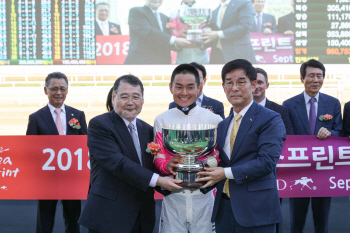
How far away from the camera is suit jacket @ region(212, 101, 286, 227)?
190 cm

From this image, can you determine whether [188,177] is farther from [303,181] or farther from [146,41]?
[146,41]

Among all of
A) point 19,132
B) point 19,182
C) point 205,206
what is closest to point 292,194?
point 205,206

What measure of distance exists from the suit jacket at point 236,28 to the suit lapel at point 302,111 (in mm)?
7936

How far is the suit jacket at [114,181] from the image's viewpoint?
6.60 ft

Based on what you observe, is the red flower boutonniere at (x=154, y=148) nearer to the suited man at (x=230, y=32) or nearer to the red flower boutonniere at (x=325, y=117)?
the red flower boutonniere at (x=325, y=117)

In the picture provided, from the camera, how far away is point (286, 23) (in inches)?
429

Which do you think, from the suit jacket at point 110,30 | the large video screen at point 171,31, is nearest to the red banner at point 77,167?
the large video screen at point 171,31

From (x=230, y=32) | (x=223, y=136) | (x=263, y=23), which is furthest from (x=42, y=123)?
(x=263, y=23)

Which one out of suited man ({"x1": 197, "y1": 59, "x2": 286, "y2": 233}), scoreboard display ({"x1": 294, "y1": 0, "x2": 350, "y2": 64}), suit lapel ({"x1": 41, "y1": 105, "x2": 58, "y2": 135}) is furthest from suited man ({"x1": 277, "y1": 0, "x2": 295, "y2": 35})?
suited man ({"x1": 197, "y1": 59, "x2": 286, "y2": 233})

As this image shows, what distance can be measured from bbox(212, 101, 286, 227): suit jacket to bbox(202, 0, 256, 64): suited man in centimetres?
939

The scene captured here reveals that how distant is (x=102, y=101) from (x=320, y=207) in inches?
415

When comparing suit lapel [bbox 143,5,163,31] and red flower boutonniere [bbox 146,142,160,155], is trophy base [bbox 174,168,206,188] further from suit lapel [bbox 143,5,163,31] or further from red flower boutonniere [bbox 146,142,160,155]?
suit lapel [bbox 143,5,163,31]

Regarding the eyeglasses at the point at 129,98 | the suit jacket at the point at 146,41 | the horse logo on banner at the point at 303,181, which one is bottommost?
the horse logo on banner at the point at 303,181

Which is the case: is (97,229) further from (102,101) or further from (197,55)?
(102,101)
